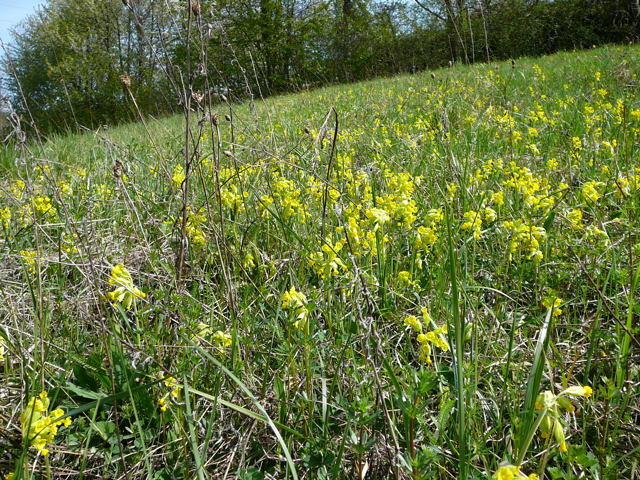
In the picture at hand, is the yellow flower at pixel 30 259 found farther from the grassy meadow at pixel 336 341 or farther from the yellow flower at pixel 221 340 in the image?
the yellow flower at pixel 221 340

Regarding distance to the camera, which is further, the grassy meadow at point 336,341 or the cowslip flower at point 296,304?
the cowslip flower at point 296,304

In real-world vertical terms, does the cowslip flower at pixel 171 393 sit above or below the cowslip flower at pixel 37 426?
below

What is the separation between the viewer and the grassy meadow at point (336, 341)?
123 cm

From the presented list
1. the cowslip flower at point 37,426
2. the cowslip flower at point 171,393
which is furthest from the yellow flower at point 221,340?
the cowslip flower at point 37,426

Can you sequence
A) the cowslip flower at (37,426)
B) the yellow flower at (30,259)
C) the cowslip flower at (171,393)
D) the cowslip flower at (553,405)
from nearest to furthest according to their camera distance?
1. the cowslip flower at (553,405)
2. the cowslip flower at (37,426)
3. the cowslip flower at (171,393)
4. the yellow flower at (30,259)

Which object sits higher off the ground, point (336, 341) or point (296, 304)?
point (296, 304)

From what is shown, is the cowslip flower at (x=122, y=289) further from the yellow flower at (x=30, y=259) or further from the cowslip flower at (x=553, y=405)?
the cowslip flower at (x=553, y=405)

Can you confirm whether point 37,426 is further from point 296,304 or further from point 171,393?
point 296,304

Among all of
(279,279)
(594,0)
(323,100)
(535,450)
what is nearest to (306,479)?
(535,450)

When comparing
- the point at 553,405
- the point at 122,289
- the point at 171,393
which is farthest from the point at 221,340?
the point at 553,405

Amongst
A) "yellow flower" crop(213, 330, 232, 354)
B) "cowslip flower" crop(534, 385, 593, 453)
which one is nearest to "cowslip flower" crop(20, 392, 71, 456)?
"yellow flower" crop(213, 330, 232, 354)

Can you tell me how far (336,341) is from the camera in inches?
65.8

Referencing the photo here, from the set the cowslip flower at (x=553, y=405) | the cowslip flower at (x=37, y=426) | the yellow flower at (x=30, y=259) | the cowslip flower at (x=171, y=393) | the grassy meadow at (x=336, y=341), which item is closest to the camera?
the cowslip flower at (x=553, y=405)

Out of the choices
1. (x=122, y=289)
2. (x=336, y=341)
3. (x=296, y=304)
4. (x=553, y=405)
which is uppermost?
(x=122, y=289)
